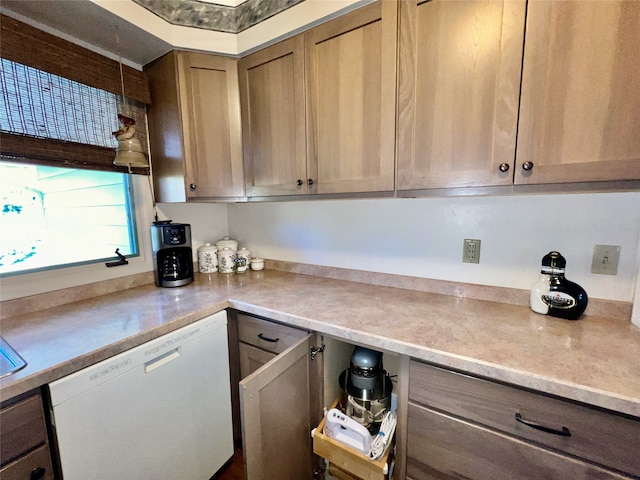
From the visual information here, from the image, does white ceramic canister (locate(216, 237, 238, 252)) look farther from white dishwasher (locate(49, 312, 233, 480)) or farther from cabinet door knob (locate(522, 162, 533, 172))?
cabinet door knob (locate(522, 162, 533, 172))

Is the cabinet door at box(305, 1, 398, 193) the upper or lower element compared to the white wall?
upper

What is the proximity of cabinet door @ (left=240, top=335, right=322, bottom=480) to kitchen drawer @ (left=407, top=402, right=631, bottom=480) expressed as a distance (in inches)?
16.1

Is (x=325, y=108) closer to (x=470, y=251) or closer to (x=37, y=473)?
(x=470, y=251)

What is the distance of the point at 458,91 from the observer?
37.9 inches

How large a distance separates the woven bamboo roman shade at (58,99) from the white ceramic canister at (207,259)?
0.65 metres

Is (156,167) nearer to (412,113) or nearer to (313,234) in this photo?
(313,234)

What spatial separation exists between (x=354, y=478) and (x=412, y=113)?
58.9 inches

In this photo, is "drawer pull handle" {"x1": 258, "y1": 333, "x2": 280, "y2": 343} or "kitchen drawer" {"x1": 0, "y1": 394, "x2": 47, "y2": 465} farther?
"drawer pull handle" {"x1": 258, "y1": 333, "x2": 280, "y2": 343}

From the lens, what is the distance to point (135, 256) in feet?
5.17

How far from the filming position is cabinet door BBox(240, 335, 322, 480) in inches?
34.7

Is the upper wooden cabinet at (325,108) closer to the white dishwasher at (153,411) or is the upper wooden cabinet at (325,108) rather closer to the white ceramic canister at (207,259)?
the white ceramic canister at (207,259)

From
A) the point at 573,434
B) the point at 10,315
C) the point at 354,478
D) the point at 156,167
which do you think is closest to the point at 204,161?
the point at 156,167

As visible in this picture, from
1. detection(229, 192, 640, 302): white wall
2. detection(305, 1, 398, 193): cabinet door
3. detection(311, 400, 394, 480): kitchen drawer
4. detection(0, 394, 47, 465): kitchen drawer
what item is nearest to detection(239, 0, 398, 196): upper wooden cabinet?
detection(305, 1, 398, 193): cabinet door

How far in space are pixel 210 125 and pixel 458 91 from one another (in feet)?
3.92
